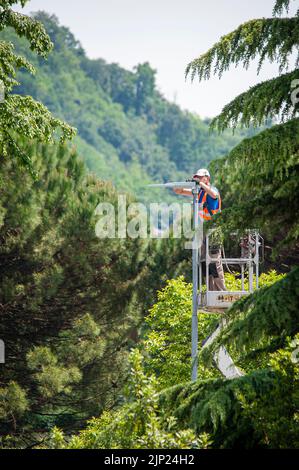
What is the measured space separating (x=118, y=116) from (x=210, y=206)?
15714 centimetres

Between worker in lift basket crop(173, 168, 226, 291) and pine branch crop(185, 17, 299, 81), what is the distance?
9.37 feet

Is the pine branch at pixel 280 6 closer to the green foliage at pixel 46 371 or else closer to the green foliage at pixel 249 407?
the green foliage at pixel 249 407

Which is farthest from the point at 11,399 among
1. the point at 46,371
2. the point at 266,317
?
the point at 266,317

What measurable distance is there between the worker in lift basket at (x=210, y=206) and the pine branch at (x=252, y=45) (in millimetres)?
2855

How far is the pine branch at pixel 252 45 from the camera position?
9352 mm

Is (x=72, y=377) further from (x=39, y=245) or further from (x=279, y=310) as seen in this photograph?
(x=279, y=310)

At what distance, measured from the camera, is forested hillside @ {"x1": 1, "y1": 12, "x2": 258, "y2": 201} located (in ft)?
506

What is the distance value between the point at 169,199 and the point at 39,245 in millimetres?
109903

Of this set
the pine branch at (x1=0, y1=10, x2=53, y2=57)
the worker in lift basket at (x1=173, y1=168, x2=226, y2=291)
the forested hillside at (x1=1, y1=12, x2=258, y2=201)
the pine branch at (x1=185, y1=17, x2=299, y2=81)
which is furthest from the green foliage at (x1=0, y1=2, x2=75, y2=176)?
the forested hillside at (x1=1, y1=12, x2=258, y2=201)

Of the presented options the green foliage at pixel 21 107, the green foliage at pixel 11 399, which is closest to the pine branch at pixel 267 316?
the green foliage at pixel 21 107

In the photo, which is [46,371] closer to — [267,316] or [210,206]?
[210,206]

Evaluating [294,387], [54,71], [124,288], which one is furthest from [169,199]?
[294,387]

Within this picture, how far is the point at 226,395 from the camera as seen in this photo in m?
8.96

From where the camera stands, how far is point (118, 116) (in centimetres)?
16888
